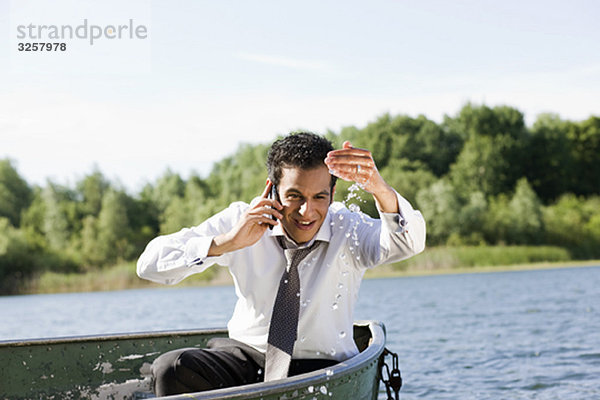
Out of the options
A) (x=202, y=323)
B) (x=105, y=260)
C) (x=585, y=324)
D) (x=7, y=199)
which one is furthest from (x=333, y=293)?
(x=7, y=199)

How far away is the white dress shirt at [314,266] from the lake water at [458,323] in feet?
11.8

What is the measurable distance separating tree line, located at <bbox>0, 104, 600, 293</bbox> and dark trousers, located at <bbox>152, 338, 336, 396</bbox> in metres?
29.6

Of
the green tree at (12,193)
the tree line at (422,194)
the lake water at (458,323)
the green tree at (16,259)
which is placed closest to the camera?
the lake water at (458,323)

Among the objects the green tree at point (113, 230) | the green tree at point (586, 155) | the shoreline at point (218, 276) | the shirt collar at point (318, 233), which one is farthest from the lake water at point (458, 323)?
the green tree at point (586, 155)

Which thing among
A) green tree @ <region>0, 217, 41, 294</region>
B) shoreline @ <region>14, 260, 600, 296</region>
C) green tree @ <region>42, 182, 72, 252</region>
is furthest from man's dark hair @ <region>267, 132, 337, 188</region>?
green tree @ <region>42, 182, 72, 252</region>

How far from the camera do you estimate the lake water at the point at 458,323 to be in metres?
7.24

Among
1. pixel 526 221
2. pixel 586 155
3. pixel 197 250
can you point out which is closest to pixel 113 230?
pixel 526 221

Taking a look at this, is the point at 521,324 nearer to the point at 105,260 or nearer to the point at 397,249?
the point at 397,249

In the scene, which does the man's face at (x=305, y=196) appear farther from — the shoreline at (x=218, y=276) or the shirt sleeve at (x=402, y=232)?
the shoreline at (x=218, y=276)

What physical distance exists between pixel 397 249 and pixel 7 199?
→ 4143cm

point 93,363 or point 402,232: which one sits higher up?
point 402,232

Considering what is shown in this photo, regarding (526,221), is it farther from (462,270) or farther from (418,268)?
→ (418,268)

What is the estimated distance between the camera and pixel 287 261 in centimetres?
338

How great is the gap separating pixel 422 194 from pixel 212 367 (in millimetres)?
34277
